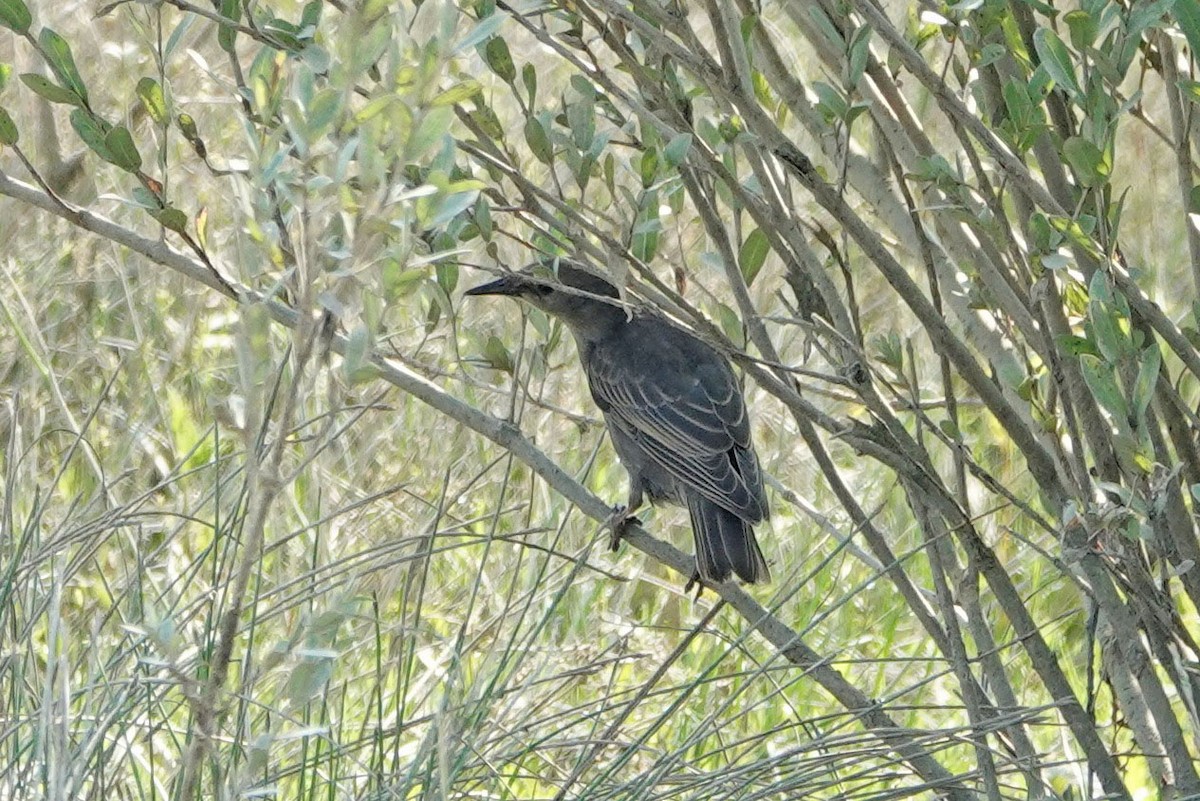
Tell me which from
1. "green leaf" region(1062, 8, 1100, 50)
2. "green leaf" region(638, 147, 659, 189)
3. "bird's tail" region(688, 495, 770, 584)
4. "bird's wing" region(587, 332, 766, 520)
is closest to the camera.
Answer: "green leaf" region(1062, 8, 1100, 50)

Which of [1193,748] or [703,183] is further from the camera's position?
[1193,748]

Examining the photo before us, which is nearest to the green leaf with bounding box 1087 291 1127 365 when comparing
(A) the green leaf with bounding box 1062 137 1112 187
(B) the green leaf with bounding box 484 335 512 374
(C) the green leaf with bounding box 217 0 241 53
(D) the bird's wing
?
(A) the green leaf with bounding box 1062 137 1112 187

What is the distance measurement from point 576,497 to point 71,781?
115 cm

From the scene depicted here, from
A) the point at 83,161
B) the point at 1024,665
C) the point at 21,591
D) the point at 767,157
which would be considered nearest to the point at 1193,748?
the point at 1024,665

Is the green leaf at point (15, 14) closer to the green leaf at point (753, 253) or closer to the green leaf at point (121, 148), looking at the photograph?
the green leaf at point (121, 148)

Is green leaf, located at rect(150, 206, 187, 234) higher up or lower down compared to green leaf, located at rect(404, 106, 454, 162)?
higher up

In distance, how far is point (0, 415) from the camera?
5887 millimetres

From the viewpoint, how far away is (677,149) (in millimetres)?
2898

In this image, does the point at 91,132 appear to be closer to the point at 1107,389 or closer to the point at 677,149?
the point at 677,149

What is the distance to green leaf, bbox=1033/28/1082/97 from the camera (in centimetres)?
263

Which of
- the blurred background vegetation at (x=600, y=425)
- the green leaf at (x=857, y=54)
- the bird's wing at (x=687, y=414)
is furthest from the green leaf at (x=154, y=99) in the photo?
the bird's wing at (x=687, y=414)

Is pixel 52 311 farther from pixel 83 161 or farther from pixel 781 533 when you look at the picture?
pixel 781 533

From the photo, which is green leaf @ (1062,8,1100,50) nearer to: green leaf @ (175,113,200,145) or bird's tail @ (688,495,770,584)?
green leaf @ (175,113,200,145)

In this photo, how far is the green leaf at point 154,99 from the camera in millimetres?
2787
